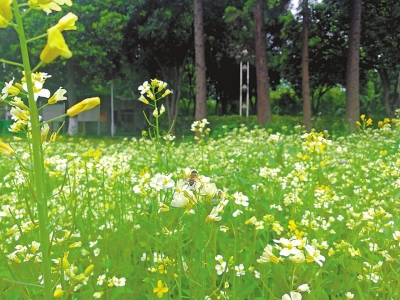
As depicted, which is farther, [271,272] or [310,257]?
[271,272]

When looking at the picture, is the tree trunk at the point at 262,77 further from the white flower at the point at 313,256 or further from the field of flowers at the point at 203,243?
the white flower at the point at 313,256

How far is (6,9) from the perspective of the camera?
97 cm

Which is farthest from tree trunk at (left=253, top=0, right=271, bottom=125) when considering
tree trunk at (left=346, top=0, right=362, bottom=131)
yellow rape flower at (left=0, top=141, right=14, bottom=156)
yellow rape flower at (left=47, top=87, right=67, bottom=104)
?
yellow rape flower at (left=0, top=141, right=14, bottom=156)

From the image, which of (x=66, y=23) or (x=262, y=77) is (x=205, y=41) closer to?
(x=262, y=77)

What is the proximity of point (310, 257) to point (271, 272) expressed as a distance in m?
0.91

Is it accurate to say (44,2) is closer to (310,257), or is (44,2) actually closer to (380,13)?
(310,257)

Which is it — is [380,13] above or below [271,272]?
above

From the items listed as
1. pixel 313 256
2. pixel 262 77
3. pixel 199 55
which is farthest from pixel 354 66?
pixel 313 256

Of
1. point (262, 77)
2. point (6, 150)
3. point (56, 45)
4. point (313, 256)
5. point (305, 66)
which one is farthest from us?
point (262, 77)

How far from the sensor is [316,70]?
22.7 metres

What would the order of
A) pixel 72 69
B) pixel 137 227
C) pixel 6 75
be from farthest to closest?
pixel 6 75 < pixel 72 69 < pixel 137 227

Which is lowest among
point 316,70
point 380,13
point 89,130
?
point 89,130

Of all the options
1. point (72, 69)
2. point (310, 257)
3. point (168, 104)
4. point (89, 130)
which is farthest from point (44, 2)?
point (89, 130)

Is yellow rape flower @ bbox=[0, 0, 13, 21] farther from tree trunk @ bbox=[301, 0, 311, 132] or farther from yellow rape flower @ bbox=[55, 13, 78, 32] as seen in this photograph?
tree trunk @ bbox=[301, 0, 311, 132]
